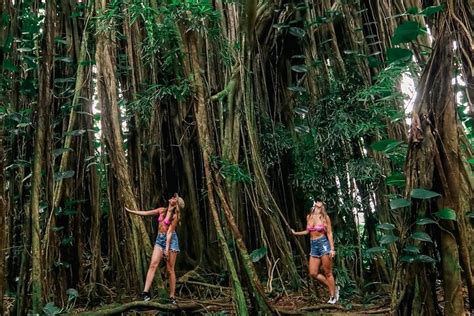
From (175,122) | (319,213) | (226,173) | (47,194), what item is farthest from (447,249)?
(175,122)

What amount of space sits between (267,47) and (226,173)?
1.94 metres


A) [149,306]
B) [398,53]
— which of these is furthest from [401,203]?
[149,306]

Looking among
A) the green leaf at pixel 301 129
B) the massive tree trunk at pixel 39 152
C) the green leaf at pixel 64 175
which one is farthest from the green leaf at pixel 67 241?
the green leaf at pixel 301 129

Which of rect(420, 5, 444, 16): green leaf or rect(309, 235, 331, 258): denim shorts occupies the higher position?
rect(420, 5, 444, 16): green leaf

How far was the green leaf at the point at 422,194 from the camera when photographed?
6.23 ft

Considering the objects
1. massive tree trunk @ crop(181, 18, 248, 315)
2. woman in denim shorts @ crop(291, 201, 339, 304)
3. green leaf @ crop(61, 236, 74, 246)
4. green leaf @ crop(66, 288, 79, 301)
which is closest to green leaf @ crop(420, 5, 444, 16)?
massive tree trunk @ crop(181, 18, 248, 315)

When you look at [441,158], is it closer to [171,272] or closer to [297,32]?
[171,272]

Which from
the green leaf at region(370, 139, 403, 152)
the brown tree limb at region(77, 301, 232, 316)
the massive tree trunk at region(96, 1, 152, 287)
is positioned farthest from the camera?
the massive tree trunk at region(96, 1, 152, 287)

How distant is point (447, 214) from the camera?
191 centimetres

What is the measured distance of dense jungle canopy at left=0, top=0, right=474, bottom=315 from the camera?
3.13 m

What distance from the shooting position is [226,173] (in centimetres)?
323

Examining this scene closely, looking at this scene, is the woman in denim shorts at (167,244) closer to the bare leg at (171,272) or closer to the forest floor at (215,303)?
the bare leg at (171,272)

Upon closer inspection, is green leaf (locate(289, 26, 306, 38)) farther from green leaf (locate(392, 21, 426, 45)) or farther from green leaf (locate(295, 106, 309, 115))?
green leaf (locate(392, 21, 426, 45))

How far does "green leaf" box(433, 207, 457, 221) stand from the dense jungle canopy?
1135 millimetres
